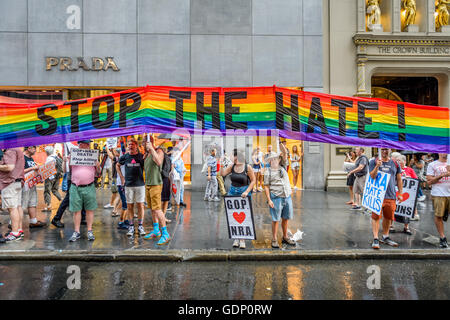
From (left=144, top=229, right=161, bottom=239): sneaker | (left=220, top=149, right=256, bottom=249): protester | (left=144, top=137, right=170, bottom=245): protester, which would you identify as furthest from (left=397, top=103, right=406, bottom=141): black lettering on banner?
(left=144, top=229, right=161, bottom=239): sneaker

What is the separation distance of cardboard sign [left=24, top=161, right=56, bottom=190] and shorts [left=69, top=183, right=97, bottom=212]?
69.5 inches

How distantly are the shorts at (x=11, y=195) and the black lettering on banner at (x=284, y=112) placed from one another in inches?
218

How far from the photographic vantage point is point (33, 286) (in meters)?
4.41

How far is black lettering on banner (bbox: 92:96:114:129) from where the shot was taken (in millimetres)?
6115

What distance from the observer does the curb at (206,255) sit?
549 centimetres

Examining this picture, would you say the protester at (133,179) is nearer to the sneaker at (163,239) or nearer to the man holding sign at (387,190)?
the sneaker at (163,239)

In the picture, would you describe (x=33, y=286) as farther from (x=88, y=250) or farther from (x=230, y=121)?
(x=230, y=121)

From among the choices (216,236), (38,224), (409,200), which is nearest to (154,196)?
(216,236)

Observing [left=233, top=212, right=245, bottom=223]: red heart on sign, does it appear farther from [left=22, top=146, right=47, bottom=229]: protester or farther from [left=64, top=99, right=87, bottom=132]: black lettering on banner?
[left=22, top=146, right=47, bottom=229]: protester

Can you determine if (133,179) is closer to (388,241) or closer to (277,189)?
(277,189)

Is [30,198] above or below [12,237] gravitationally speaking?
above

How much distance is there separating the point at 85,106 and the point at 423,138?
6.83 metres

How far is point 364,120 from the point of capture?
6.27 m

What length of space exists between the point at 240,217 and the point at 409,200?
4144 millimetres
